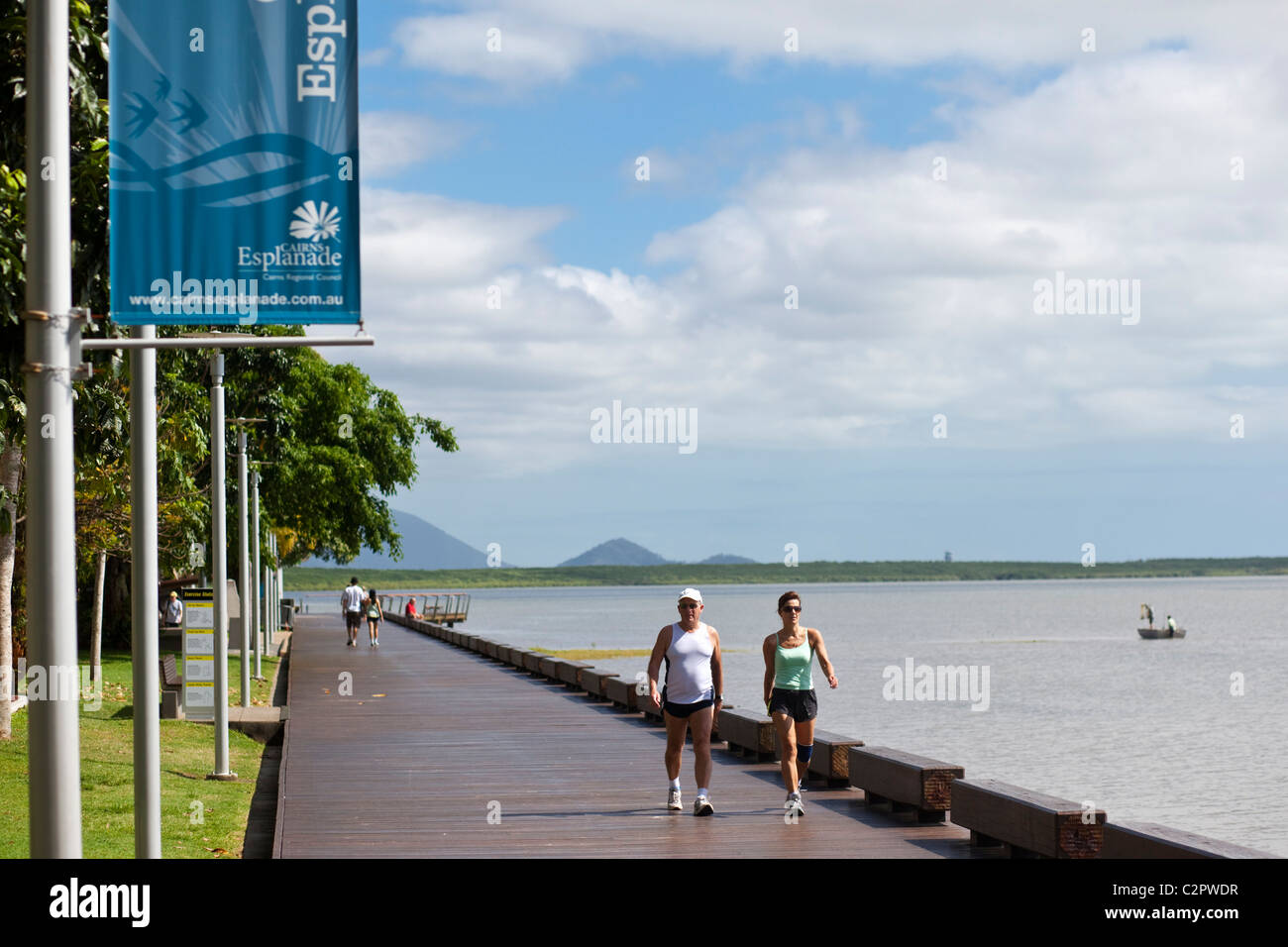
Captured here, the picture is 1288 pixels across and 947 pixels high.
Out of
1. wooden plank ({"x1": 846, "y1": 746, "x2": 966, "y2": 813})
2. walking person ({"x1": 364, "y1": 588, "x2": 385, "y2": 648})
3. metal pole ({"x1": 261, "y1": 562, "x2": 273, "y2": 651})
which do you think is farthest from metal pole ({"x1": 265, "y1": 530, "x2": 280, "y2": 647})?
wooden plank ({"x1": 846, "y1": 746, "x2": 966, "y2": 813})

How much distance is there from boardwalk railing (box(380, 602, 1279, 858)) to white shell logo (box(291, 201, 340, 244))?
5.67 m

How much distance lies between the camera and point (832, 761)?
14.3m

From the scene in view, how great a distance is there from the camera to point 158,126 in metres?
7.49

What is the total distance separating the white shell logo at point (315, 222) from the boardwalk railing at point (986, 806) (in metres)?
5.67

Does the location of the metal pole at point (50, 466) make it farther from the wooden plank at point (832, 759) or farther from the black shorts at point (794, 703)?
the wooden plank at point (832, 759)

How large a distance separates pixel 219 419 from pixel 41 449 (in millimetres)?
10907

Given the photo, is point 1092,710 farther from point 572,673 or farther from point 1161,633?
point 1161,633

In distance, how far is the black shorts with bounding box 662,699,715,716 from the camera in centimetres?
1239

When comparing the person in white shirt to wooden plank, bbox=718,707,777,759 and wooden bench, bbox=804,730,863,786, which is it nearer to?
wooden plank, bbox=718,707,777,759

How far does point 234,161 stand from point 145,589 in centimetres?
294

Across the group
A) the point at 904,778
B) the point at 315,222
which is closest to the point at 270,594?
the point at 904,778

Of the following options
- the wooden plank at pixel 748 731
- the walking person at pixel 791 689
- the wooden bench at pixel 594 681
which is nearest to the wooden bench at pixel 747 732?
the wooden plank at pixel 748 731
